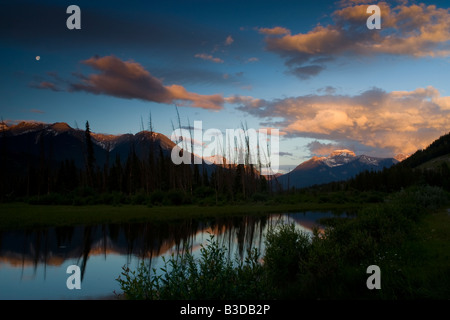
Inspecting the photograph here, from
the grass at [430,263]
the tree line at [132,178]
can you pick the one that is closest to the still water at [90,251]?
the grass at [430,263]

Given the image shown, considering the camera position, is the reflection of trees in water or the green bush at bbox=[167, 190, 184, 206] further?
the green bush at bbox=[167, 190, 184, 206]

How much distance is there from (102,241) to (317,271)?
647 inches

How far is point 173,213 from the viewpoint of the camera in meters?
36.0

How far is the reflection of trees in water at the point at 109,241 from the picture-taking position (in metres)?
17.1

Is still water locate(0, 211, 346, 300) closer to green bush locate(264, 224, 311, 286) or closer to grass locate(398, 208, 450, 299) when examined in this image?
green bush locate(264, 224, 311, 286)

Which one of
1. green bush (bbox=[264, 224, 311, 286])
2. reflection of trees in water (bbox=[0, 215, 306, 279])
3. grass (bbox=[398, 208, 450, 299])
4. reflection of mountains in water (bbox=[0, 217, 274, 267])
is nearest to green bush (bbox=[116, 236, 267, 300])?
green bush (bbox=[264, 224, 311, 286])

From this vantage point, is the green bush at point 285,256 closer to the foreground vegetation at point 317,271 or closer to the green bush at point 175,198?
the foreground vegetation at point 317,271

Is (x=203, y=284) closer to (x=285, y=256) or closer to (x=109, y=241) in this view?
(x=285, y=256)

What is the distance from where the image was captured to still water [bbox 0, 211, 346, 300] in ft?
39.3

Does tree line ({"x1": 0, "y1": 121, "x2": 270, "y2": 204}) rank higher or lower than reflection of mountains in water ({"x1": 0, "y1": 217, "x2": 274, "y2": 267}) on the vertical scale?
higher

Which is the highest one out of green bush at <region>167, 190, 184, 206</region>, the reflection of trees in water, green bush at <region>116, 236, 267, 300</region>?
green bush at <region>116, 236, 267, 300</region>

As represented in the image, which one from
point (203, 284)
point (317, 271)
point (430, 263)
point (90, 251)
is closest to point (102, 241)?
point (90, 251)
